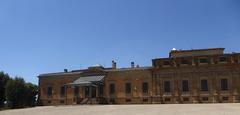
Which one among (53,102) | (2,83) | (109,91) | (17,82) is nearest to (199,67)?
(109,91)

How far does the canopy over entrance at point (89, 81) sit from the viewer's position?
171ft

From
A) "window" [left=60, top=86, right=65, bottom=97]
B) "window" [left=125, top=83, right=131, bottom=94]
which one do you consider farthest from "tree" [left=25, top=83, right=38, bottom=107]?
"window" [left=125, top=83, right=131, bottom=94]

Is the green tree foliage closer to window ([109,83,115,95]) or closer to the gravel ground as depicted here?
window ([109,83,115,95])

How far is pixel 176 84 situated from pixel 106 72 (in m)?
12.0

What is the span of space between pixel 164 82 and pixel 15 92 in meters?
24.6

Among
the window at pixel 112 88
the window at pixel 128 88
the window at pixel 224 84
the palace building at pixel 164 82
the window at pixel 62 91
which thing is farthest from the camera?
the window at pixel 62 91

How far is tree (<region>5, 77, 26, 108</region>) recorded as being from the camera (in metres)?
54.5

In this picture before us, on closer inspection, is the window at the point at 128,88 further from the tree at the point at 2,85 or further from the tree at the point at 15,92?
the tree at the point at 2,85

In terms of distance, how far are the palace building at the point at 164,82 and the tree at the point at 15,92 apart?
199 inches

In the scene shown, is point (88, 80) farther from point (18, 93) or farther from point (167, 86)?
point (167, 86)

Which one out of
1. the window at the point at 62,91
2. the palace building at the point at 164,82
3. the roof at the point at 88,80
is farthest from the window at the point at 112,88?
the window at the point at 62,91

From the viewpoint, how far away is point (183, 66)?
51000mm

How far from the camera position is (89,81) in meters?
53.2

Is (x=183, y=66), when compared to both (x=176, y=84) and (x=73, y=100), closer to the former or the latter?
(x=176, y=84)
